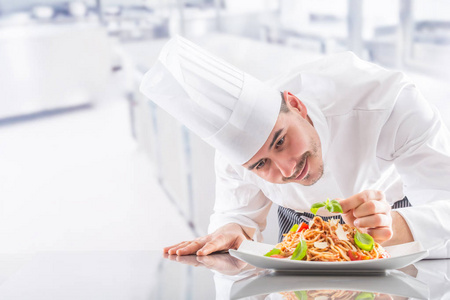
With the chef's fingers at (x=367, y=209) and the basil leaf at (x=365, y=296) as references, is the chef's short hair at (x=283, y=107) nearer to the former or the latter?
the chef's fingers at (x=367, y=209)

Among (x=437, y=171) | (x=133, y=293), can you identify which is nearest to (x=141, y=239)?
(x=437, y=171)

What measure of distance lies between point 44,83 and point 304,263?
606cm

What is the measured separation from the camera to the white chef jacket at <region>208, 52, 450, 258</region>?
4.41ft

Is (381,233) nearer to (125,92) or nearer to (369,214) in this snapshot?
(369,214)

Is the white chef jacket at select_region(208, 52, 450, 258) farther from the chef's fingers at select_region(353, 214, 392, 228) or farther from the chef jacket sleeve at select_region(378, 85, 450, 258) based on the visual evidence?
the chef's fingers at select_region(353, 214, 392, 228)

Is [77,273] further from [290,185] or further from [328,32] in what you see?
[328,32]

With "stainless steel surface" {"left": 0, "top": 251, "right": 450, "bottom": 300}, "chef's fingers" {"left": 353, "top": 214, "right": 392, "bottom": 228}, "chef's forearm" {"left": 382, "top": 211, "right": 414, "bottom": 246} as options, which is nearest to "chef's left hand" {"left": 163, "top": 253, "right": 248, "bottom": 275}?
"stainless steel surface" {"left": 0, "top": 251, "right": 450, "bottom": 300}

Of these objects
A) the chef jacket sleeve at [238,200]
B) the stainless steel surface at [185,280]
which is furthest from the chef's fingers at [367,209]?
the chef jacket sleeve at [238,200]

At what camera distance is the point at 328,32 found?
4.85 m

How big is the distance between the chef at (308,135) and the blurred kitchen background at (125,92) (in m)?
0.46

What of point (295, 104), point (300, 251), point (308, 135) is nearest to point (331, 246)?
point (300, 251)

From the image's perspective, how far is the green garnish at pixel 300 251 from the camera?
0.89m

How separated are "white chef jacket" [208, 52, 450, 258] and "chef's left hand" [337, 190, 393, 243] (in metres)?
0.36

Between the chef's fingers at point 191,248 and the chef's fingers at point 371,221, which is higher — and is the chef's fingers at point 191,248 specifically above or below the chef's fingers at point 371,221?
below
